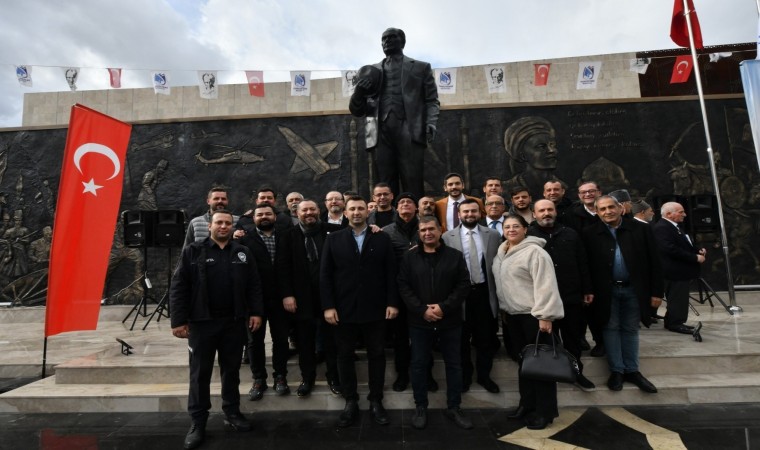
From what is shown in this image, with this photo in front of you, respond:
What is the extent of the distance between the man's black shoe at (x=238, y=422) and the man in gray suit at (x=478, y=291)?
82.7 inches

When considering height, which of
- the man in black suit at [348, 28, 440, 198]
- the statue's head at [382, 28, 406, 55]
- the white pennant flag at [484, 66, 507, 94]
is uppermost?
the white pennant flag at [484, 66, 507, 94]

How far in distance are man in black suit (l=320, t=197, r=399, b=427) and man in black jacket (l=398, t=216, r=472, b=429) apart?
198mm

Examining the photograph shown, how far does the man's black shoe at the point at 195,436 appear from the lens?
10.4ft

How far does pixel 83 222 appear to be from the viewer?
16.8 ft

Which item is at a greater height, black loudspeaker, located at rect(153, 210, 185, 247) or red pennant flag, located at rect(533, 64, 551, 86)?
red pennant flag, located at rect(533, 64, 551, 86)

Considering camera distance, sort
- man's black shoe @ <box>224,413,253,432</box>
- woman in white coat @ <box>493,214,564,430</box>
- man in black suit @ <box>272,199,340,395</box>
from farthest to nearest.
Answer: man in black suit @ <box>272,199,340,395</box> < man's black shoe @ <box>224,413,253,432</box> < woman in white coat @ <box>493,214,564,430</box>

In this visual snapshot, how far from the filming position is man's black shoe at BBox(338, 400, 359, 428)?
137 inches

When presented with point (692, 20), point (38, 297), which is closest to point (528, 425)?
point (692, 20)

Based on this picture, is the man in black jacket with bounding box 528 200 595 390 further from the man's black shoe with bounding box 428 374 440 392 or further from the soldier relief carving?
the soldier relief carving

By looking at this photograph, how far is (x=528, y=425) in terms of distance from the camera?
3404mm

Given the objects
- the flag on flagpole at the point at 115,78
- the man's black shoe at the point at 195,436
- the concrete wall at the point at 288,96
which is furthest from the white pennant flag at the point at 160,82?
the man's black shoe at the point at 195,436

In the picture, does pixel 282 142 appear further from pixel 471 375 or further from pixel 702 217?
pixel 702 217

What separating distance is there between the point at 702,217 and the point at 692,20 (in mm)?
A: 4603

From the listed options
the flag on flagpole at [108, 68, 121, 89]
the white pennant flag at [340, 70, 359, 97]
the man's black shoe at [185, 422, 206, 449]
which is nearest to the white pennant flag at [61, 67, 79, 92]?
the flag on flagpole at [108, 68, 121, 89]
